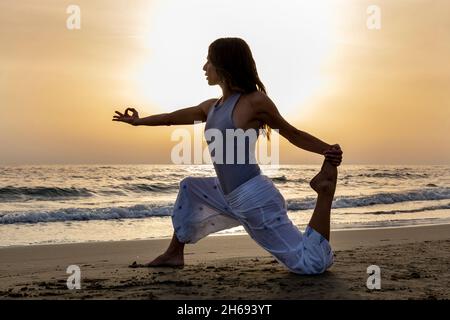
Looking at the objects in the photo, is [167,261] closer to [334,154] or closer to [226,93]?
[226,93]

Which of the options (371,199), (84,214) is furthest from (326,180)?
(371,199)

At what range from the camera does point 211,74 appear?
15.9 ft

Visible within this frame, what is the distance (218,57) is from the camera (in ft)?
15.6

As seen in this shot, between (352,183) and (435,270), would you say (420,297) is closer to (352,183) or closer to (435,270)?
(435,270)

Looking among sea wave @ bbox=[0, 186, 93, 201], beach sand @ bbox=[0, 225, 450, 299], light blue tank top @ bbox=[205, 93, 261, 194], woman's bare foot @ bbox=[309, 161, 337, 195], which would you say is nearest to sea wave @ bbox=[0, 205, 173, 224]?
sea wave @ bbox=[0, 186, 93, 201]

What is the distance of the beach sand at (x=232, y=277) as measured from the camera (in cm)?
418

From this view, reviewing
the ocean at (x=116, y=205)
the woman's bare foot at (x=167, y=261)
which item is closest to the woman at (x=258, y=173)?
the woman's bare foot at (x=167, y=261)

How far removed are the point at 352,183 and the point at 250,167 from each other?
94.5ft

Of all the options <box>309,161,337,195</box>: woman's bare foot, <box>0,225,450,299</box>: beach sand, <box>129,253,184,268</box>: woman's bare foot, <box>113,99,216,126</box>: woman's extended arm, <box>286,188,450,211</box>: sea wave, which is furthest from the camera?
<box>286,188,450,211</box>: sea wave

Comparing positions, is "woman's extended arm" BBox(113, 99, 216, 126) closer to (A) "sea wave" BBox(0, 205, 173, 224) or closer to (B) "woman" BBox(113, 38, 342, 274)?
(B) "woman" BBox(113, 38, 342, 274)

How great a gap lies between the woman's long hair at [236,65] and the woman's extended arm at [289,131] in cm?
9

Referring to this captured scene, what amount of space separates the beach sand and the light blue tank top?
→ 78 centimetres

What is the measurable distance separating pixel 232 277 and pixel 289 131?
1206 mm

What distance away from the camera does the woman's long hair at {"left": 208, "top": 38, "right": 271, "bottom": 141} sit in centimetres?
470
